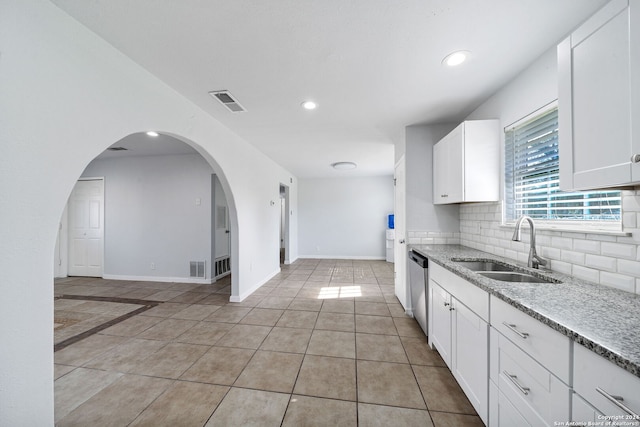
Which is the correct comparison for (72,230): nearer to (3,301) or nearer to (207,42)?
(3,301)

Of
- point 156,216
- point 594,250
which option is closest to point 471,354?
point 594,250

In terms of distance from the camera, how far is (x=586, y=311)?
98 cm

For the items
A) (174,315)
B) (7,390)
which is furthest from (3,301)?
(174,315)

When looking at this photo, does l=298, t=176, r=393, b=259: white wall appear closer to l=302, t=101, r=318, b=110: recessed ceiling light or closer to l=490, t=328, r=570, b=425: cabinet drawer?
l=302, t=101, r=318, b=110: recessed ceiling light

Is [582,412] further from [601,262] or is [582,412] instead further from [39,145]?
[39,145]

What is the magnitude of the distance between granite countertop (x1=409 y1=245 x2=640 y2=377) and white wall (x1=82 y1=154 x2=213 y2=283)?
465cm

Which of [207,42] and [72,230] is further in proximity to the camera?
[72,230]

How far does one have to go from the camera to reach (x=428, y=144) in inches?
125

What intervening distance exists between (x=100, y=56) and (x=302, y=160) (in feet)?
12.3

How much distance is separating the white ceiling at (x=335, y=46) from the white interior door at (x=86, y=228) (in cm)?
425

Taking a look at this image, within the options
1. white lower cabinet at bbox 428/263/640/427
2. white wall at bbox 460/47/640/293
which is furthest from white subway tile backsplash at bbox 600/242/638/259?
white lower cabinet at bbox 428/263/640/427

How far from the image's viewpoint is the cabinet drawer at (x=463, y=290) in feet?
4.64

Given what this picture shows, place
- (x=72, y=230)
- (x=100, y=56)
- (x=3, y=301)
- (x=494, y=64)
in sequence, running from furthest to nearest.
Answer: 1. (x=72, y=230)
2. (x=494, y=64)
3. (x=100, y=56)
4. (x=3, y=301)

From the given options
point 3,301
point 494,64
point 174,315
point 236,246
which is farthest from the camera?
point 236,246
